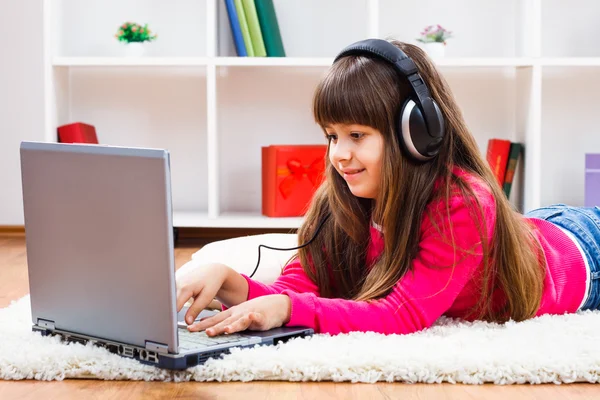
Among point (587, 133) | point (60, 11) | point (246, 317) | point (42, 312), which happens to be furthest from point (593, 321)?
point (60, 11)

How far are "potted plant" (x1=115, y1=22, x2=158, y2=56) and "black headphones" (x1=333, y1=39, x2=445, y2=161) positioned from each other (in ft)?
5.02

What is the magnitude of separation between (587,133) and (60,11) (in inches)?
66.0

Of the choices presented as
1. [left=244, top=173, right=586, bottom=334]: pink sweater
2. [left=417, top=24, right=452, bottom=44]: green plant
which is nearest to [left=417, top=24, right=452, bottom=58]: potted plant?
[left=417, top=24, right=452, bottom=44]: green plant

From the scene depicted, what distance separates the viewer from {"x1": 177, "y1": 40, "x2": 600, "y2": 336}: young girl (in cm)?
120

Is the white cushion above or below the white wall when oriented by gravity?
below

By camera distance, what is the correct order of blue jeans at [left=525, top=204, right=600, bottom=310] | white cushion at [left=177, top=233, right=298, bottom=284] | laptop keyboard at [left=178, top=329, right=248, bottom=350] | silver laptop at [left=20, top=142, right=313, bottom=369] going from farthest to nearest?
white cushion at [left=177, top=233, right=298, bottom=284] → blue jeans at [left=525, top=204, right=600, bottom=310] → laptop keyboard at [left=178, top=329, right=248, bottom=350] → silver laptop at [left=20, top=142, right=313, bottom=369]

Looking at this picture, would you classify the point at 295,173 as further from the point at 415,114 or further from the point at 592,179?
the point at 415,114

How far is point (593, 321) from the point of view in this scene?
1.33 metres

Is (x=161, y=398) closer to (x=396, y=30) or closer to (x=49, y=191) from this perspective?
(x=49, y=191)

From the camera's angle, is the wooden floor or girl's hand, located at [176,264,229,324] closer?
the wooden floor

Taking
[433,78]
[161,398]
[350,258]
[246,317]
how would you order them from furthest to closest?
1. [350,258]
2. [433,78]
3. [246,317]
4. [161,398]

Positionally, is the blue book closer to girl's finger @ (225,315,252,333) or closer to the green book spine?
the green book spine

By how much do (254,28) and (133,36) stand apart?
1.21 ft

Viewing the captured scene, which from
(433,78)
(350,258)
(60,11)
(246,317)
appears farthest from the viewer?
(60,11)
